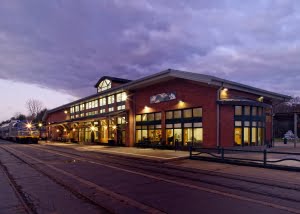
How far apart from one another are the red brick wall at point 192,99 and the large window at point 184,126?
63cm

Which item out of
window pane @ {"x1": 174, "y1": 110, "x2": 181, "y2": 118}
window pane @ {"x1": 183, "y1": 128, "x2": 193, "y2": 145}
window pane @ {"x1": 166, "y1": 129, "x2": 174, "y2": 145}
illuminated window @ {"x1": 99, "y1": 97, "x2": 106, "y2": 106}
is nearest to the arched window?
illuminated window @ {"x1": 99, "y1": 97, "x2": 106, "y2": 106}

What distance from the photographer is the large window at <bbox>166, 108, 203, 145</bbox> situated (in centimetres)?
2661

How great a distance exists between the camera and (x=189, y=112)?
27.6 metres

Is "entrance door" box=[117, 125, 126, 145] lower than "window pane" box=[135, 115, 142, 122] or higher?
lower

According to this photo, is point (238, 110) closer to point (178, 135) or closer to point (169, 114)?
point (178, 135)

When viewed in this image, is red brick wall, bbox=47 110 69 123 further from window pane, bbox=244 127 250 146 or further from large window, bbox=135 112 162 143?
window pane, bbox=244 127 250 146

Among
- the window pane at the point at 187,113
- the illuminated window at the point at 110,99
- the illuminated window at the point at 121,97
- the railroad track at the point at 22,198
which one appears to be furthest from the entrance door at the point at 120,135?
the railroad track at the point at 22,198

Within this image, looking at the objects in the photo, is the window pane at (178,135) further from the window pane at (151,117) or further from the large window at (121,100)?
the large window at (121,100)

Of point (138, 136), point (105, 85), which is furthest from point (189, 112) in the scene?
point (105, 85)

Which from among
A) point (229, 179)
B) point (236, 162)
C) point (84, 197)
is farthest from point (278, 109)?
point (84, 197)

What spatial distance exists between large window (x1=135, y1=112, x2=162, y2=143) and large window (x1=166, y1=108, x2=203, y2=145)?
68.1 inches

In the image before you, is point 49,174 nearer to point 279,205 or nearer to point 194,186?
point 194,186

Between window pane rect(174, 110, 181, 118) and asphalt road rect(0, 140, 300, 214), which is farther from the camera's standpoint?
window pane rect(174, 110, 181, 118)

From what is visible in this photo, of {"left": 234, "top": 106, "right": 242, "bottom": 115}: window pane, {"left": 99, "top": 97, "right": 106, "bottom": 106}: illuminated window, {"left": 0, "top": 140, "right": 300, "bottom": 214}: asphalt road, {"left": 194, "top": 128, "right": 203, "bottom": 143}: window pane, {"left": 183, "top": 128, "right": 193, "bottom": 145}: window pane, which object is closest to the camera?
{"left": 0, "top": 140, "right": 300, "bottom": 214}: asphalt road
